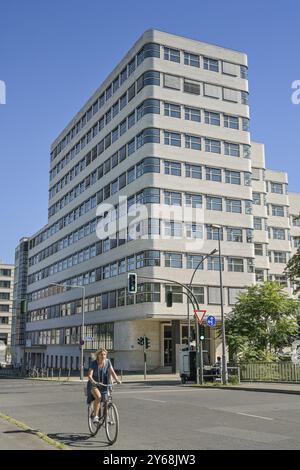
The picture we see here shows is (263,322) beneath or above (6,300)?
beneath

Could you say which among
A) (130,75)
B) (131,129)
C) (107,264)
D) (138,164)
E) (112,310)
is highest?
(130,75)

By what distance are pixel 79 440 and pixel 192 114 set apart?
46.1m

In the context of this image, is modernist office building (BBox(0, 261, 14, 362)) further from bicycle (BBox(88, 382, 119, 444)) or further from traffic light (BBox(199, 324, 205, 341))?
bicycle (BBox(88, 382, 119, 444))

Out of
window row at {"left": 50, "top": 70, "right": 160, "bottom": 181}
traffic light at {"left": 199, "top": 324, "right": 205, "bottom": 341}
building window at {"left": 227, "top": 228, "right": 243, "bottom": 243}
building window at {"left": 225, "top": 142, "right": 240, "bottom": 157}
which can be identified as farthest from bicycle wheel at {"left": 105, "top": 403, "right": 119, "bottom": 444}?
building window at {"left": 225, "top": 142, "right": 240, "bottom": 157}

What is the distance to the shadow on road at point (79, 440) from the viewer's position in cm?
889

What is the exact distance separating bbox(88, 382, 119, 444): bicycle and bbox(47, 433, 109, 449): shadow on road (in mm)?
149

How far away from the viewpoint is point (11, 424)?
1090 centimetres

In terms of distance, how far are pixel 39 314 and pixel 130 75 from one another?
4543cm

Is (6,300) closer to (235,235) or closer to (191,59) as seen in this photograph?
(235,235)

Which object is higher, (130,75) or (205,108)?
(130,75)

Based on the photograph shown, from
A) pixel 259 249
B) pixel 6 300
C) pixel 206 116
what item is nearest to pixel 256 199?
pixel 259 249

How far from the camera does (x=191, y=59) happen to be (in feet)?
175

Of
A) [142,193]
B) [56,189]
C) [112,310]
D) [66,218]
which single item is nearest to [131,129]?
[142,193]

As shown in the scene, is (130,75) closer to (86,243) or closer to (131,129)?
(131,129)
